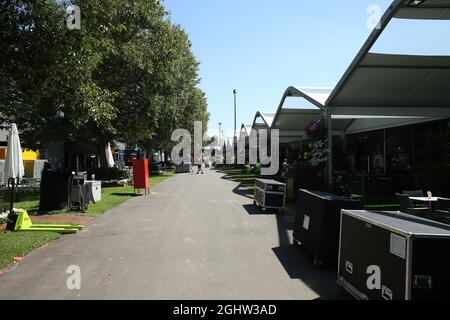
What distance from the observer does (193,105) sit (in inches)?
1726

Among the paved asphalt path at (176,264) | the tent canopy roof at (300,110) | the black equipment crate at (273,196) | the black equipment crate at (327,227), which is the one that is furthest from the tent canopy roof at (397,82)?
the black equipment crate at (327,227)

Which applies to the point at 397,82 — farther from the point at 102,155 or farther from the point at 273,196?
the point at 102,155

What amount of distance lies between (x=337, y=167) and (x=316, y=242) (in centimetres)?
1489

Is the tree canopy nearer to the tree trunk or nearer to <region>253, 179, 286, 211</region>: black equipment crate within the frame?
the tree trunk

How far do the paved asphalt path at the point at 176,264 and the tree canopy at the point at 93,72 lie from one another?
3727 millimetres

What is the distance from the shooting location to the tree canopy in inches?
372

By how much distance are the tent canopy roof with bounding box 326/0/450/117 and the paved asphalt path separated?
6357mm

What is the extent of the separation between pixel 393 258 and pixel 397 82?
42.3ft

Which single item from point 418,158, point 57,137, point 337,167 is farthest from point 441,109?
point 57,137

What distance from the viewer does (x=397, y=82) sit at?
15.7m

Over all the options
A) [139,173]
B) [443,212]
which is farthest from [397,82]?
[139,173]

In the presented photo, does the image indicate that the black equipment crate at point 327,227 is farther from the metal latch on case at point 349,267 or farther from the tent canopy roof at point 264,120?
the tent canopy roof at point 264,120

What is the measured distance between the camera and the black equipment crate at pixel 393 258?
395cm

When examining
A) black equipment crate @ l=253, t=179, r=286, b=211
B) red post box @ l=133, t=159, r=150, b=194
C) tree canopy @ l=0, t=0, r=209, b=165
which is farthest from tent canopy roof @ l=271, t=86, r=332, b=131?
red post box @ l=133, t=159, r=150, b=194
